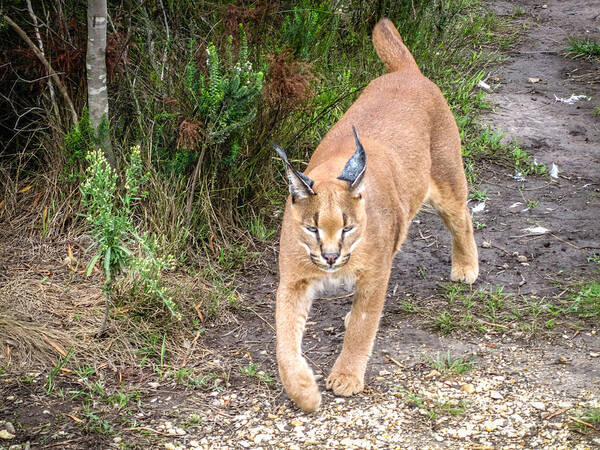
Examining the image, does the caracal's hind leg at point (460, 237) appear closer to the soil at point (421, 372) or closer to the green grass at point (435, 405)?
the soil at point (421, 372)

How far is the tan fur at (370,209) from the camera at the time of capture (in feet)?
13.1

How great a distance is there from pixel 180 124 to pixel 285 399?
205cm

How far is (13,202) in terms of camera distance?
18.0ft

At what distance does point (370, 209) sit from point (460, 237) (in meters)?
1.38

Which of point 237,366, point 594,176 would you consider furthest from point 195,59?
point 594,176

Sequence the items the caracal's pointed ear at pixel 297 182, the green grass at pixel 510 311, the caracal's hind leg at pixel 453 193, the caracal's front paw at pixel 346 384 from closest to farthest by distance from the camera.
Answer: the caracal's pointed ear at pixel 297 182 → the caracal's front paw at pixel 346 384 → the green grass at pixel 510 311 → the caracal's hind leg at pixel 453 193

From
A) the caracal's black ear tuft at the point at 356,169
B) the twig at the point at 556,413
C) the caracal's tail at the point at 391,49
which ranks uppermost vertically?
the caracal's tail at the point at 391,49

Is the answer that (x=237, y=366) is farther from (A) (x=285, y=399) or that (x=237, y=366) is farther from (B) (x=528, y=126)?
(B) (x=528, y=126)

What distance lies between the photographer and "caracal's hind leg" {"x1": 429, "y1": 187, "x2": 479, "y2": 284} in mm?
5402

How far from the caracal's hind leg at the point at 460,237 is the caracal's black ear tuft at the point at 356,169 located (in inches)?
60.2

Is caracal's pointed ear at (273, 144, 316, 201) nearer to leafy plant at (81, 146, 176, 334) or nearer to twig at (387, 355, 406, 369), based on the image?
leafy plant at (81, 146, 176, 334)

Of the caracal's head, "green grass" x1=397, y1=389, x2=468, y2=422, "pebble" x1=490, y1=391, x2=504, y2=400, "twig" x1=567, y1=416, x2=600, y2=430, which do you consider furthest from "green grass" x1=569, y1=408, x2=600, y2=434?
the caracal's head

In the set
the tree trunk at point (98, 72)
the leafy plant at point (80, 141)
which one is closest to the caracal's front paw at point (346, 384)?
the leafy plant at point (80, 141)

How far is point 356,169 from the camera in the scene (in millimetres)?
3961
